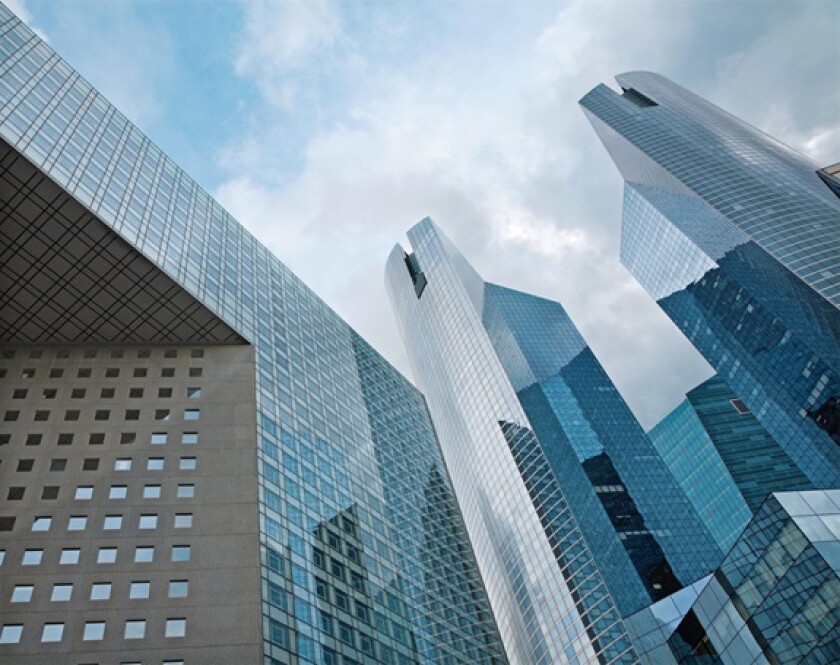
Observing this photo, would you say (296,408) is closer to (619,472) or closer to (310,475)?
(310,475)

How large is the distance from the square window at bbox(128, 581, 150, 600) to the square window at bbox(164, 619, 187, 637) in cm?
215

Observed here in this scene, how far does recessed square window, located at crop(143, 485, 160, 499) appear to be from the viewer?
4453cm

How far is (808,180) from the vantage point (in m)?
141

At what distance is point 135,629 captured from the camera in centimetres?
3750

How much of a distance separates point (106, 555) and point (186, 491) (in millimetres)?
5855

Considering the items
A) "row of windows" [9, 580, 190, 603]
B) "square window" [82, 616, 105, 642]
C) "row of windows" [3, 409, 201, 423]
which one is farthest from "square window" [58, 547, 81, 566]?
"row of windows" [3, 409, 201, 423]

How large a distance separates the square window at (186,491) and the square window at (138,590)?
6.19 meters

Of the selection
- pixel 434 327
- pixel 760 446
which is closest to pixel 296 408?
pixel 434 327

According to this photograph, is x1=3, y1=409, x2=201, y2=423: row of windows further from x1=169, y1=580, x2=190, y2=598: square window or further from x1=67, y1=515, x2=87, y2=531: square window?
x1=169, y1=580, x2=190, y2=598: square window

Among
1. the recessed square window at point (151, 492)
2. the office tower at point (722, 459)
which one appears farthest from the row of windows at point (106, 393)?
the office tower at point (722, 459)

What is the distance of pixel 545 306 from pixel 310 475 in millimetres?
135809

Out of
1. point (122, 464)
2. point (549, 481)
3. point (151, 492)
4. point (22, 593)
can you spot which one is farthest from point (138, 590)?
point (549, 481)

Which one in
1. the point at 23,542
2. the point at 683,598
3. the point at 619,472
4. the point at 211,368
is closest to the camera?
the point at 23,542

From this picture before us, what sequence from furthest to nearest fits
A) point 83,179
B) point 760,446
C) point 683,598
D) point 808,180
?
point 760,446
point 808,180
point 683,598
point 83,179
